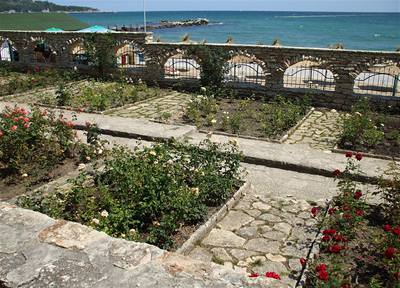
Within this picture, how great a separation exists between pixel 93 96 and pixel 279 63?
5.56 metres

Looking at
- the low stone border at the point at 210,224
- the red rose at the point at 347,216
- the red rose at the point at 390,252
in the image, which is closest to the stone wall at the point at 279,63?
the low stone border at the point at 210,224

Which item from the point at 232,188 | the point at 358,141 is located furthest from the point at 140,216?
the point at 358,141

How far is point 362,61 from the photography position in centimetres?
1196

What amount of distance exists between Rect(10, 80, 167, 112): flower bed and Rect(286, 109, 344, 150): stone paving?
509 centimetres

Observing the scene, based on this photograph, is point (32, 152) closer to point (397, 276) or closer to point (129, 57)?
point (397, 276)

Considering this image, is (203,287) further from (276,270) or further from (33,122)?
(33,122)

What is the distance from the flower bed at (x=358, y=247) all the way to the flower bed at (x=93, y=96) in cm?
769

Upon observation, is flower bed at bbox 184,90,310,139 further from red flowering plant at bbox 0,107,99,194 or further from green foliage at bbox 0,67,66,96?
green foliage at bbox 0,67,66,96

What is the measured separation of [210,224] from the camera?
5426 millimetres

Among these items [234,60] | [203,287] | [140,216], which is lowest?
[140,216]

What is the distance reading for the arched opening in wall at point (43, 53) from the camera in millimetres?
18109

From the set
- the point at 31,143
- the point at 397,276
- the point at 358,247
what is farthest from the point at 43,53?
the point at 397,276

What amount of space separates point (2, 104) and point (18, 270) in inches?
412

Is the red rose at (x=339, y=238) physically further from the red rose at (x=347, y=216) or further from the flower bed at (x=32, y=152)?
the flower bed at (x=32, y=152)
